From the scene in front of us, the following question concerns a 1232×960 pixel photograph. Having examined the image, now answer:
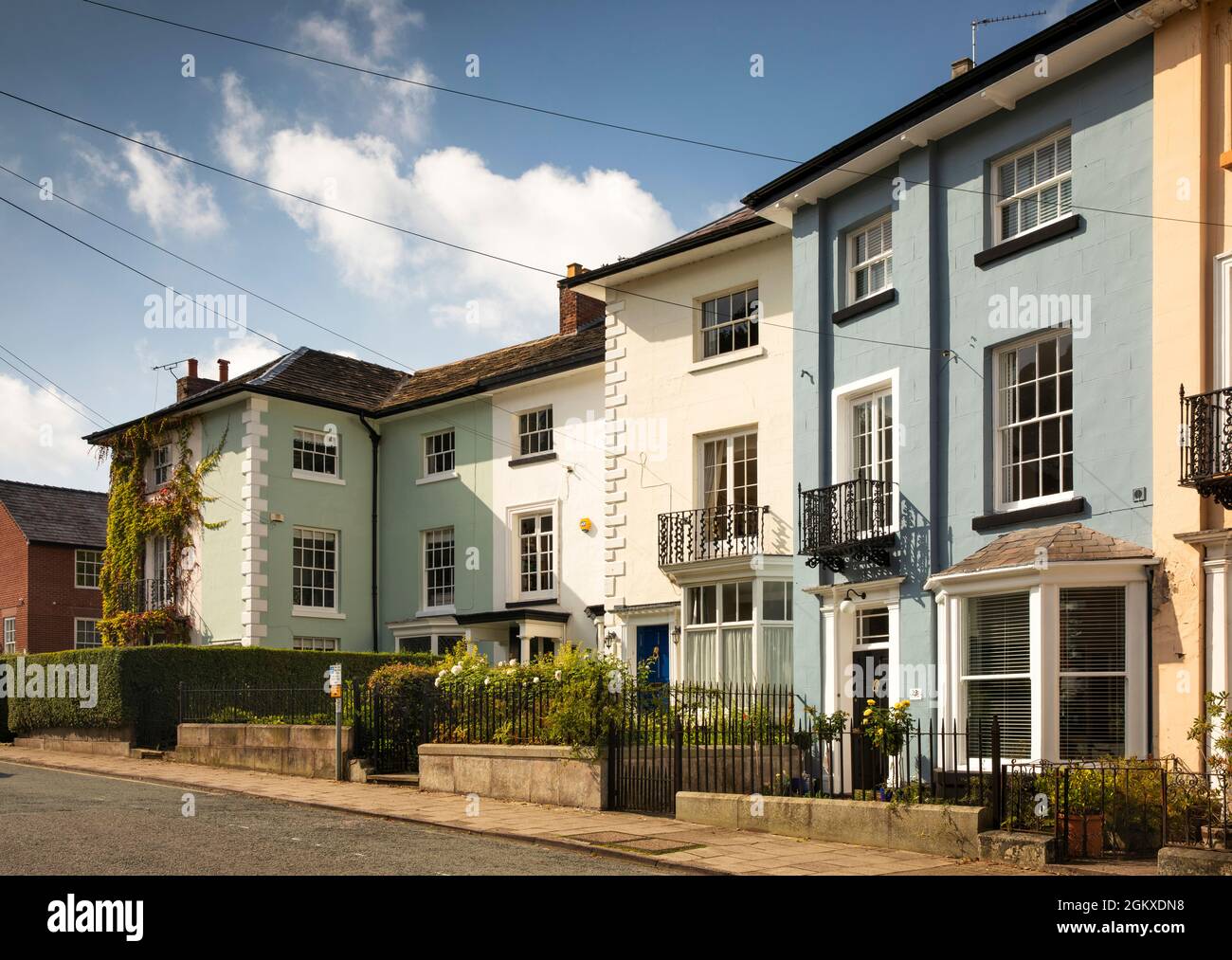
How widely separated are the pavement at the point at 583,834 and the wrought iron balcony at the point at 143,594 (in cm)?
1163

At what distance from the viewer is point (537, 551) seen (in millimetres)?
29516

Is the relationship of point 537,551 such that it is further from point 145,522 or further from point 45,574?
point 45,574

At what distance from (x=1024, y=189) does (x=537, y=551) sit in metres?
15.2

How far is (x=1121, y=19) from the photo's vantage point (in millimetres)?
15188

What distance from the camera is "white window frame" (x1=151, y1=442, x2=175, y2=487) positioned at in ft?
111

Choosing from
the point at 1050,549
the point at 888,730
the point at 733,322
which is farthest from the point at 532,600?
the point at 1050,549

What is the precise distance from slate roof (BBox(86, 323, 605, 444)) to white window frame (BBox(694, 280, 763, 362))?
3.53 meters

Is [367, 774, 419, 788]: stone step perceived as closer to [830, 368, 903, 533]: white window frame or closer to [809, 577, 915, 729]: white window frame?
[809, 577, 915, 729]: white window frame

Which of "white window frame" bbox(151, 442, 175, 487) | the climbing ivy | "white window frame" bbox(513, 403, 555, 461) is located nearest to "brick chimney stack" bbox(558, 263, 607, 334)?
"white window frame" bbox(513, 403, 555, 461)

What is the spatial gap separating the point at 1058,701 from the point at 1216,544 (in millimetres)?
2633

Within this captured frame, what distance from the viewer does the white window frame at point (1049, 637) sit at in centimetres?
1469

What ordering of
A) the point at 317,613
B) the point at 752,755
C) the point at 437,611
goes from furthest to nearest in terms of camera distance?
the point at 317,613 → the point at 437,611 → the point at 752,755

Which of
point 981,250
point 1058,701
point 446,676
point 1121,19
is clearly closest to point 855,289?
point 981,250

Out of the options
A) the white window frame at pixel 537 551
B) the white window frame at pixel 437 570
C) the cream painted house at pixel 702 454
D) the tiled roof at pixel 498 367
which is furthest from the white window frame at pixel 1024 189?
the white window frame at pixel 437 570
